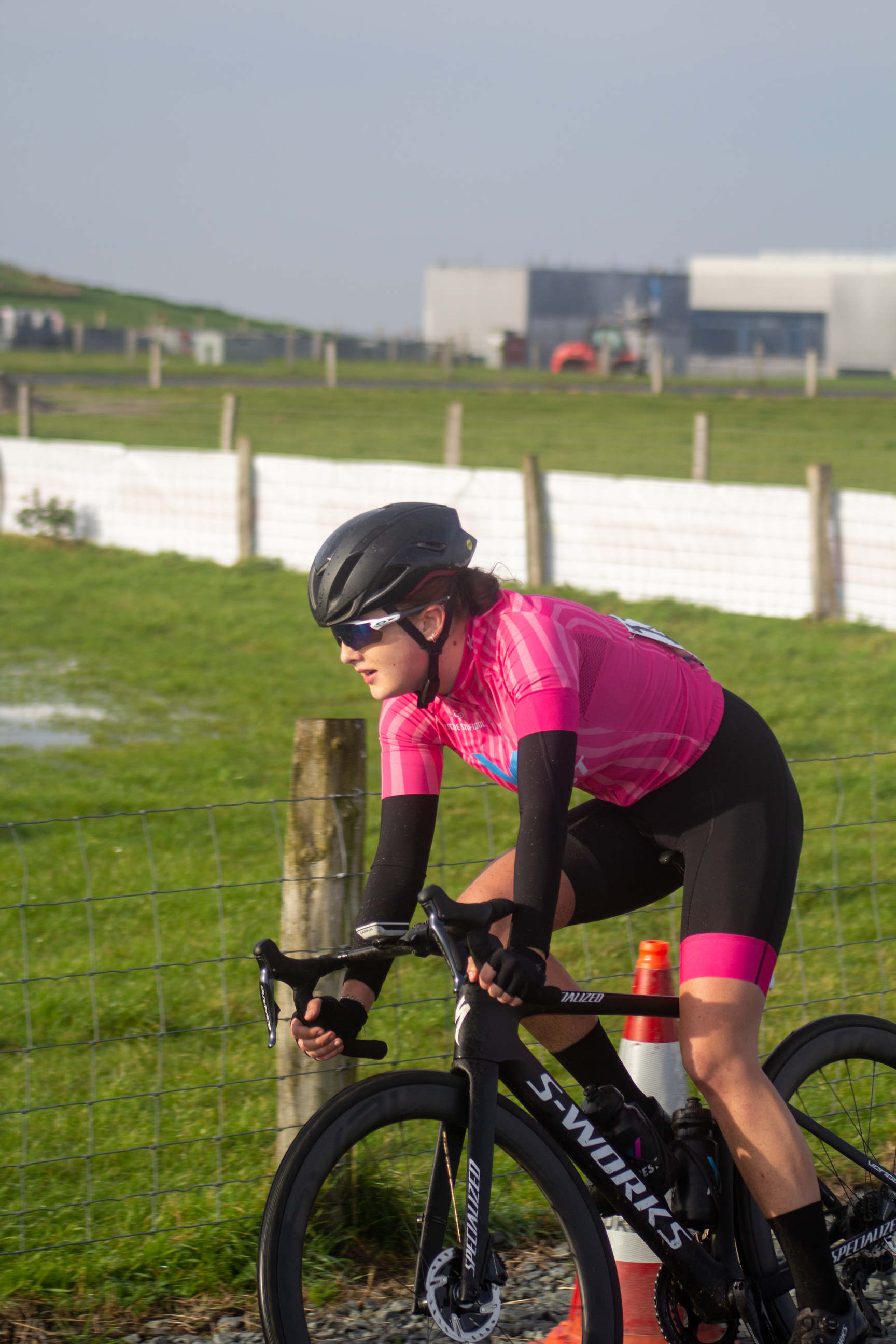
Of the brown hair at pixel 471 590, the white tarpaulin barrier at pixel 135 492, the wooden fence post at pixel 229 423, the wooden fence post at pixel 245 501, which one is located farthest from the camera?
the wooden fence post at pixel 229 423

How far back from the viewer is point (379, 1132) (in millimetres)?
2771

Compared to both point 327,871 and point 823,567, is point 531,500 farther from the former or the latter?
point 327,871

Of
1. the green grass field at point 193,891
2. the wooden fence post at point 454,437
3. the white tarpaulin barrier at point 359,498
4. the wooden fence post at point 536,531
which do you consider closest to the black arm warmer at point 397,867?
the green grass field at point 193,891

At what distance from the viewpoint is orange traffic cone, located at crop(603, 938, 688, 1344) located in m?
3.20

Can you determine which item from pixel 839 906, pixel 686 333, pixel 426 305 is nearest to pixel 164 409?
pixel 839 906

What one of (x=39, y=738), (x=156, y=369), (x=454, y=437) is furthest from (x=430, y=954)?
(x=156, y=369)

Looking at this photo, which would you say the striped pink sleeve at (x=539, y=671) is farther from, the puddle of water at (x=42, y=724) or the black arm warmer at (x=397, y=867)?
the puddle of water at (x=42, y=724)

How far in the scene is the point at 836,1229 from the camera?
3.11 metres

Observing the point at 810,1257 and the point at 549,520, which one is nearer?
the point at 810,1257

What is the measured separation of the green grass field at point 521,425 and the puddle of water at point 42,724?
11.7 m

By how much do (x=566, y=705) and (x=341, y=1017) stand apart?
31.0 inches

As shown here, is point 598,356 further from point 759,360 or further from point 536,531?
point 536,531

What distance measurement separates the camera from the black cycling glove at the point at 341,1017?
2.78 metres

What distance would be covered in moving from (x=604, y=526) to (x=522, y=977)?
1132 cm
